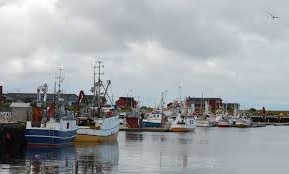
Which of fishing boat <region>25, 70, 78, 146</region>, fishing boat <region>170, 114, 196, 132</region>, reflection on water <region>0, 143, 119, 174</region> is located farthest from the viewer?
fishing boat <region>170, 114, 196, 132</region>

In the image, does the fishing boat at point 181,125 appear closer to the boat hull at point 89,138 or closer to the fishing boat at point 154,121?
the fishing boat at point 154,121

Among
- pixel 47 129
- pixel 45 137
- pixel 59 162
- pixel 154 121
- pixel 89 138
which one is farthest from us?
pixel 154 121

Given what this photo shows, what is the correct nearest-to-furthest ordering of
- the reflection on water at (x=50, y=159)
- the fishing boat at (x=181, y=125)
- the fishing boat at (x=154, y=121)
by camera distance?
the reflection on water at (x=50, y=159), the fishing boat at (x=181, y=125), the fishing boat at (x=154, y=121)

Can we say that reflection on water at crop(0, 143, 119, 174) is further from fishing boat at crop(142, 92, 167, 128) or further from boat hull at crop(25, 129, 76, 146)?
fishing boat at crop(142, 92, 167, 128)

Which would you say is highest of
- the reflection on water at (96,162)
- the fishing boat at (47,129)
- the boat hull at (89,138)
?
the fishing boat at (47,129)

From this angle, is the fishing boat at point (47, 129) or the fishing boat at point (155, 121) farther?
the fishing boat at point (155, 121)

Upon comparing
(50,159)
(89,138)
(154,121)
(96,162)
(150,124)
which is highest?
(154,121)

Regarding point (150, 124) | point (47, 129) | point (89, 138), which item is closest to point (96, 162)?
point (47, 129)

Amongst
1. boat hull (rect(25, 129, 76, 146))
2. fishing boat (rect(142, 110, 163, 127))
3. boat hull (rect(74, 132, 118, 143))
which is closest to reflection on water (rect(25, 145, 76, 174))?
boat hull (rect(25, 129, 76, 146))

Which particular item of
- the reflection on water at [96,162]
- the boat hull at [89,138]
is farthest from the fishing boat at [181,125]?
the reflection on water at [96,162]

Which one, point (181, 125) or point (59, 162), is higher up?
Result: point (181, 125)

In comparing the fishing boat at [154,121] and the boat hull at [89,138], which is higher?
the fishing boat at [154,121]

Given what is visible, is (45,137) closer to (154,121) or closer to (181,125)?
(181,125)

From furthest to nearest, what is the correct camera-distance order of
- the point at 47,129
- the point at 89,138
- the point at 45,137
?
the point at 89,138 → the point at 45,137 → the point at 47,129
